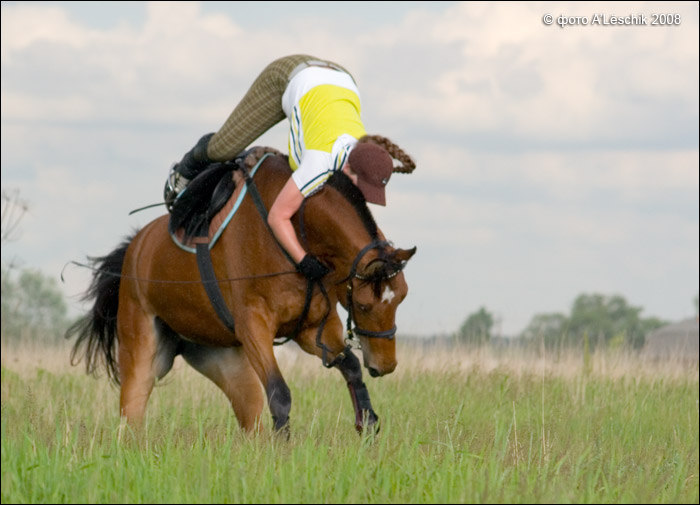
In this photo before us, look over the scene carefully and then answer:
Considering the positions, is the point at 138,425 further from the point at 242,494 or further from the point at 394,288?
the point at 242,494

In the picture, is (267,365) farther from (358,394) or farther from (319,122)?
(319,122)

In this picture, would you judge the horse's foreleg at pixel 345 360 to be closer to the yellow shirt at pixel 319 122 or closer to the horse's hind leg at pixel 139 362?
the yellow shirt at pixel 319 122

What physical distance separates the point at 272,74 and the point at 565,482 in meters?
3.20

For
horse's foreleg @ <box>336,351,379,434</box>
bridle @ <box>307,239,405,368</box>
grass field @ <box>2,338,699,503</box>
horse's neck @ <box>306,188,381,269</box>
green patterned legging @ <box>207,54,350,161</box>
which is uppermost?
green patterned legging @ <box>207,54,350,161</box>

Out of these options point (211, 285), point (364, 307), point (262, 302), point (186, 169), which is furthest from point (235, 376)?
point (364, 307)

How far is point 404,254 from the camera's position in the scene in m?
5.30

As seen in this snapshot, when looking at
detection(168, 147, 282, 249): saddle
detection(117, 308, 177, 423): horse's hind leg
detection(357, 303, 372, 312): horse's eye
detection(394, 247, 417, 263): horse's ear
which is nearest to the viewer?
detection(394, 247, 417, 263): horse's ear

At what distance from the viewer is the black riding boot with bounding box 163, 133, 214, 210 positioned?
6.83 metres

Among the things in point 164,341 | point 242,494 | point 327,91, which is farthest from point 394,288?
point 164,341

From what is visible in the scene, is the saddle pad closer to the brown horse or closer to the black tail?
the brown horse

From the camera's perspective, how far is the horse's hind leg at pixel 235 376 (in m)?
6.95

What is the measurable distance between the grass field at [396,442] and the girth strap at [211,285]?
717 millimetres

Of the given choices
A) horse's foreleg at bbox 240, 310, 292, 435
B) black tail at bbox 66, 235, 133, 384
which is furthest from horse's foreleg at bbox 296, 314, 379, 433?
black tail at bbox 66, 235, 133, 384

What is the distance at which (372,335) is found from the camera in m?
5.59
